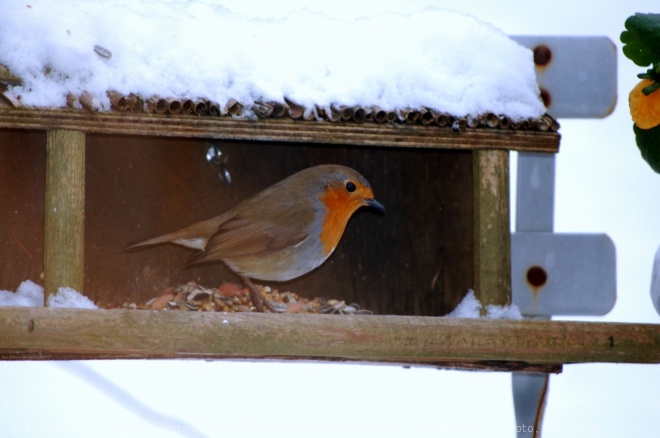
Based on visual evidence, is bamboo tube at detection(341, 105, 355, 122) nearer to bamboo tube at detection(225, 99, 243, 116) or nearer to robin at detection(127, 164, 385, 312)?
bamboo tube at detection(225, 99, 243, 116)

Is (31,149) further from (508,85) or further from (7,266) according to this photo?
(508,85)

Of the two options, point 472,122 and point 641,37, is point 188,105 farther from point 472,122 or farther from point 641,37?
point 641,37

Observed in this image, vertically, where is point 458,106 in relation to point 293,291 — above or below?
above

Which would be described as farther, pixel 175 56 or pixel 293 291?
pixel 293 291

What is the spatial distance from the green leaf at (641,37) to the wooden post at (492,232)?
45.5 inches

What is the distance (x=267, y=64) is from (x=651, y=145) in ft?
4.69

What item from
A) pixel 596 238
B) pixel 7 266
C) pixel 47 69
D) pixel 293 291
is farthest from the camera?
pixel 596 238

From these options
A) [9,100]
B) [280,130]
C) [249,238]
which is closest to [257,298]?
[249,238]

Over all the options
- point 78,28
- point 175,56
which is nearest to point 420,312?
point 175,56

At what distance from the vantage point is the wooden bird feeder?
3.47 m

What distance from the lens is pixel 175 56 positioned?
400 cm

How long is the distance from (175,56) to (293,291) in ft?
3.87

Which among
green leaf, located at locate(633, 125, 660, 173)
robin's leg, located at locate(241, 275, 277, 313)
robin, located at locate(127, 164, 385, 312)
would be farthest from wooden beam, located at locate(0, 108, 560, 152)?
green leaf, located at locate(633, 125, 660, 173)

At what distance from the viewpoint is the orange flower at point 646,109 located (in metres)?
3.12
